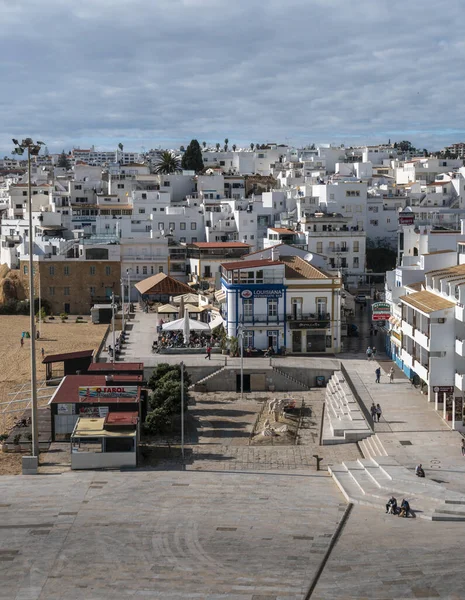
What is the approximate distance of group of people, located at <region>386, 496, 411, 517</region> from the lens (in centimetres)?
2501

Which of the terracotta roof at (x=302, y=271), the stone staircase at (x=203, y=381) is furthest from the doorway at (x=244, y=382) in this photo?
the terracotta roof at (x=302, y=271)

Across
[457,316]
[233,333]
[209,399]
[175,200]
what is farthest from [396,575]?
[175,200]

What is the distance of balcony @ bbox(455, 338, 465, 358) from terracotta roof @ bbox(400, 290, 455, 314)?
5.37 feet

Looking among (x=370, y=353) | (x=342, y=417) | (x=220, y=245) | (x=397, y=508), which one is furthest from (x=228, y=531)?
(x=220, y=245)

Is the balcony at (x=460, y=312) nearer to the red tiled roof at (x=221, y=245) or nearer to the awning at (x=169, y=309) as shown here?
the awning at (x=169, y=309)

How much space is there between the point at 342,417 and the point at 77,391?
11348mm

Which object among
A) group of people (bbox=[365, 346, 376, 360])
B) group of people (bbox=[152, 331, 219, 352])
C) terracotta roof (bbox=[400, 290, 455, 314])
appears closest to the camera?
terracotta roof (bbox=[400, 290, 455, 314])

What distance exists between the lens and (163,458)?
32.5 meters

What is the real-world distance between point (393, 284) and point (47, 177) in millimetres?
86139

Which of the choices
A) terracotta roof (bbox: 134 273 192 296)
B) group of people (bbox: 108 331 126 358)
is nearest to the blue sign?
group of people (bbox: 108 331 126 358)

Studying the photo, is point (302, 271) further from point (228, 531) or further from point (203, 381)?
point (228, 531)

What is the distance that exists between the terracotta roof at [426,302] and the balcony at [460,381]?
117 inches

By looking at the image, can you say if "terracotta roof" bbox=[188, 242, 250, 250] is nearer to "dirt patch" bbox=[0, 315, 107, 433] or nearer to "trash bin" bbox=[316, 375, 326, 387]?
"dirt patch" bbox=[0, 315, 107, 433]

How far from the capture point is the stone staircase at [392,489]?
82.5 feet
